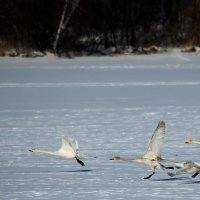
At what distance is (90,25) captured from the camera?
95.7ft

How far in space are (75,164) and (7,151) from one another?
3.50ft

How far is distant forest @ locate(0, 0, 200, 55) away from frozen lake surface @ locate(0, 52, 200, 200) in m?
5.57

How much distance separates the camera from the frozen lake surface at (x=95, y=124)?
24.1ft

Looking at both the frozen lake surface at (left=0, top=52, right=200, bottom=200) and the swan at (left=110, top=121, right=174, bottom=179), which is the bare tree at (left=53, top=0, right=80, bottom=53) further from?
the swan at (left=110, top=121, right=174, bottom=179)

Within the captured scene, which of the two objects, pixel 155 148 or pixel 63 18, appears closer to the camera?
pixel 155 148

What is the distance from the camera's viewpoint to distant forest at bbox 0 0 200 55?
28.1 m

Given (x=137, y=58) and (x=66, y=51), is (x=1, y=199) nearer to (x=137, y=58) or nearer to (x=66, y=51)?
(x=137, y=58)

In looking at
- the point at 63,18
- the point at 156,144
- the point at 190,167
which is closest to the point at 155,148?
the point at 156,144

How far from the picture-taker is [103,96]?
1509 cm

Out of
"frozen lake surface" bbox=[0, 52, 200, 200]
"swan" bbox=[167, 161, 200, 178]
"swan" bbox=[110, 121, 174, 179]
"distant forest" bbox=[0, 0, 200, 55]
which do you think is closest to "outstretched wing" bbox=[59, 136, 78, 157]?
"frozen lake surface" bbox=[0, 52, 200, 200]

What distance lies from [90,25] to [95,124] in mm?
18089

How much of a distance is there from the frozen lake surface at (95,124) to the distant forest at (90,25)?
557 cm

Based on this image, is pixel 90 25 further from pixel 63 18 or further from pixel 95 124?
pixel 95 124

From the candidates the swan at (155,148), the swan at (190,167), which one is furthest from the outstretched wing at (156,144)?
the swan at (190,167)
